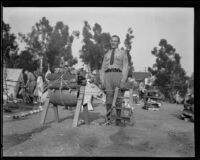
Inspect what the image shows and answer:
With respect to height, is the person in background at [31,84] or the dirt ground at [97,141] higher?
the person in background at [31,84]

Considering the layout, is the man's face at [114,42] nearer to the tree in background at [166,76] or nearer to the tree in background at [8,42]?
the tree in background at [8,42]

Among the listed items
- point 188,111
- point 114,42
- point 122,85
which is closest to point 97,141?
point 122,85

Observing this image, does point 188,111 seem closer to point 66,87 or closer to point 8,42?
point 66,87

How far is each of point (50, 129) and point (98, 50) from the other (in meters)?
7.10

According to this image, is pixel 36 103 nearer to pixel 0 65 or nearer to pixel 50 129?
pixel 50 129

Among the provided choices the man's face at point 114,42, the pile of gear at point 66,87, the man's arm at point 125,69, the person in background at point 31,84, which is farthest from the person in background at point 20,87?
the man's arm at point 125,69

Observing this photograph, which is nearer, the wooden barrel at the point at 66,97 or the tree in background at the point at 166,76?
the wooden barrel at the point at 66,97

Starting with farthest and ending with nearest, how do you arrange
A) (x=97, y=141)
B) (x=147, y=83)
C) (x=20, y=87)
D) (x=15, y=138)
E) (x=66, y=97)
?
(x=147, y=83) → (x=20, y=87) → (x=66, y=97) → (x=15, y=138) → (x=97, y=141)

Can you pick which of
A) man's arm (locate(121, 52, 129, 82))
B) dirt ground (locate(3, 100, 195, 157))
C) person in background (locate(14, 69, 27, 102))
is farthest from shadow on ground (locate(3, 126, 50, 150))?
person in background (locate(14, 69, 27, 102))

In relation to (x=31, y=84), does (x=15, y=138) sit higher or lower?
lower

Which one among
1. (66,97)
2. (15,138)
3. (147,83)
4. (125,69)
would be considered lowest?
(15,138)

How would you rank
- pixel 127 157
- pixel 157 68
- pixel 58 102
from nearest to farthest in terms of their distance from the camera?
pixel 127 157
pixel 58 102
pixel 157 68
